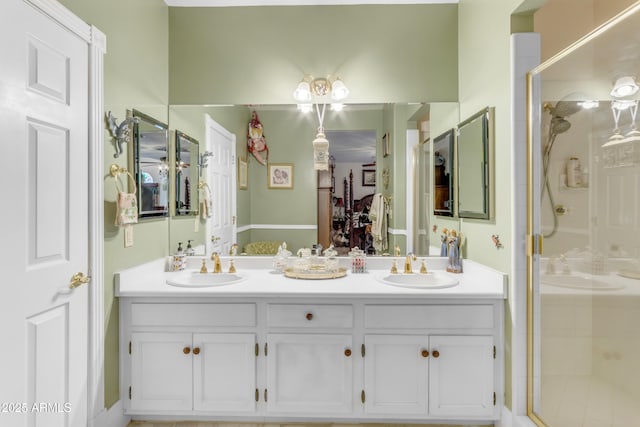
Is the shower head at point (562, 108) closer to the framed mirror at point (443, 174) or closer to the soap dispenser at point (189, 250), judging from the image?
the framed mirror at point (443, 174)

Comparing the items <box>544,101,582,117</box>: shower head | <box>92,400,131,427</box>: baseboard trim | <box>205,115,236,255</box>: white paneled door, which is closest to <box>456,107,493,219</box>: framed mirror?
<box>544,101,582,117</box>: shower head

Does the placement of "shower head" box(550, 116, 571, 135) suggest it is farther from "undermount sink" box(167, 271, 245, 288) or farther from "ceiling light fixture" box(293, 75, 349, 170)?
"undermount sink" box(167, 271, 245, 288)

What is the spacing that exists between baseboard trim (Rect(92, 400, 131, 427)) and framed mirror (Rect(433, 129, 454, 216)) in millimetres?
2301

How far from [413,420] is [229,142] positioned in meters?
2.14

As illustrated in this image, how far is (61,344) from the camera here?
1.55 meters

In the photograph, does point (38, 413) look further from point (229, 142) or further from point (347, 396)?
point (229, 142)

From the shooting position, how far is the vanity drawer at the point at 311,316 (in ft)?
6.28

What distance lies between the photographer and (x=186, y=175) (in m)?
2.57

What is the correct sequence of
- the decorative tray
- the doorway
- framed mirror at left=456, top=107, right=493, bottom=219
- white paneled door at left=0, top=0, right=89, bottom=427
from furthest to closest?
the doorway → the decorative tray → framed mirror at left=456, top=107, right=493, bottom=219 → white paneled door at left=0, top=0, right=89, bottom=427

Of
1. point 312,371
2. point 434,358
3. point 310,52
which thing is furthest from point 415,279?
point 310,52

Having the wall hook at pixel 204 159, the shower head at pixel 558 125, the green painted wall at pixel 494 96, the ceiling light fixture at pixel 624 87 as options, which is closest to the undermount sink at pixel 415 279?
the green painted wall at pixel 494 96

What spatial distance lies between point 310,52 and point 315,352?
2.02 m

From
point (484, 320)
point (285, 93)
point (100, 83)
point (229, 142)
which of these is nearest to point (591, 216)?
point (484, 320)

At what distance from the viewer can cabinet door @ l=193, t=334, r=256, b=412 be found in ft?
6.32
